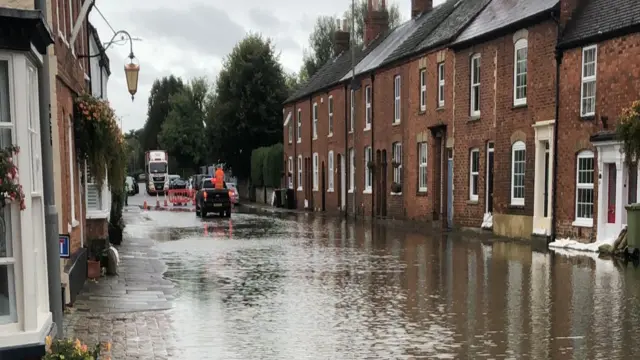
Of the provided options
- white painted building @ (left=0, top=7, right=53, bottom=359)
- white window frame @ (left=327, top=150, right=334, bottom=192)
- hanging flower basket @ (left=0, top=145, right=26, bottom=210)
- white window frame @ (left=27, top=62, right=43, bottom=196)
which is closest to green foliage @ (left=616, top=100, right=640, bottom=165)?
white window frame @ (left=27, top=62, right=43, bottom=196)

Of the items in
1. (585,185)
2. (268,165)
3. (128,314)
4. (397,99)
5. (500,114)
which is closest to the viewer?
(128,314)

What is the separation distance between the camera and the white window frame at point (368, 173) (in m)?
33.2

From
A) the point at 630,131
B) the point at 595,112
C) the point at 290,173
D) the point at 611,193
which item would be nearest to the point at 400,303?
the point at 630,131

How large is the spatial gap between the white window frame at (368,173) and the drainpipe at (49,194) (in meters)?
27.0

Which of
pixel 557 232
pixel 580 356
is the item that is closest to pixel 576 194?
pixel 557 232

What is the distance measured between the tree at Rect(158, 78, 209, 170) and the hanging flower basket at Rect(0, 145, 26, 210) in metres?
78.6

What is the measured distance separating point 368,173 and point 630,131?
63.0 feet

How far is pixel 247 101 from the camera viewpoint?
53250mm

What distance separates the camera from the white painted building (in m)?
5.43

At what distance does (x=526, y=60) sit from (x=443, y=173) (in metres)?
6.44

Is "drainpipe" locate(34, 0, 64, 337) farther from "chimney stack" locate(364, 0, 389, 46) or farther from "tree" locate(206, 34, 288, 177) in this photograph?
"tree" locate(206, 34, 288, 177)

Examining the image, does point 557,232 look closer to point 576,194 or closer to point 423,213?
point 576,194

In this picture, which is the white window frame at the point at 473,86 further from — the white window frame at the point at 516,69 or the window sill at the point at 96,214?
the window sill at the point at 96,214

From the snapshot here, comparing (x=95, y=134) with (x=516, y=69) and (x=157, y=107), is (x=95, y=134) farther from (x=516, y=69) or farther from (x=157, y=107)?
(x=157, y=107)
